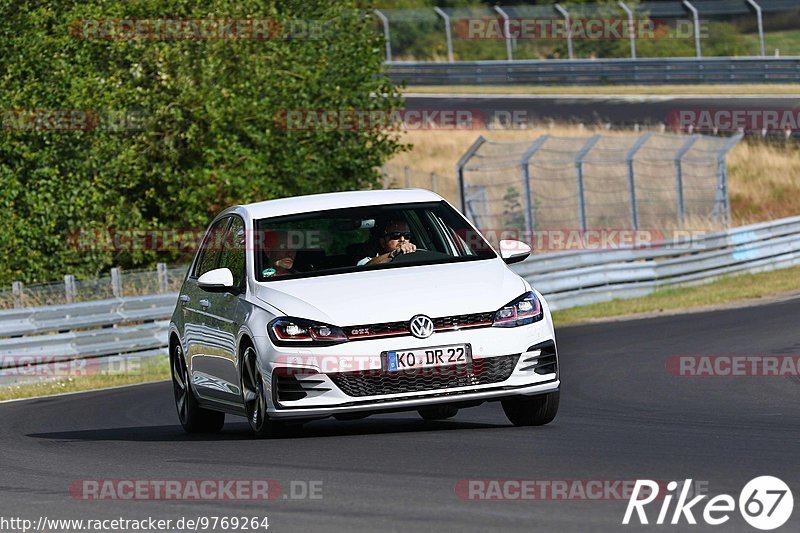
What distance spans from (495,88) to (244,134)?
23610 millimetres

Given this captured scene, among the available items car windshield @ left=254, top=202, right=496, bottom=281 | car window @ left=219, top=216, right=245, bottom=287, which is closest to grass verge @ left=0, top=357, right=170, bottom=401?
car window @ left=219, top=216, right=245, bottom=287

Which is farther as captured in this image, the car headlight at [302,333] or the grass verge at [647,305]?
the grass verge at [647,305]

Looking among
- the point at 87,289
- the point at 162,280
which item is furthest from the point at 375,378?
the point at 162,280

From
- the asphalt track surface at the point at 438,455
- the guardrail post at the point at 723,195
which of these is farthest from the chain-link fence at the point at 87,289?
the guardrail post at the point at 723,195

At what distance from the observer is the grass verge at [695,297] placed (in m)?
24.4

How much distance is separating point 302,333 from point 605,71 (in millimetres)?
40865

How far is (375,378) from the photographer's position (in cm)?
991

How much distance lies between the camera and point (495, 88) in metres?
53.2

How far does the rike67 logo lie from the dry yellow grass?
25.3 m

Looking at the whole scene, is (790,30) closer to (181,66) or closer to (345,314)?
(181,66)

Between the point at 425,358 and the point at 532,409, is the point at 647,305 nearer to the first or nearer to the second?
the point at 532,409

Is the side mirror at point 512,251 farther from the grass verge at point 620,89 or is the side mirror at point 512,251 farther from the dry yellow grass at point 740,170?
the grass verge at point 620,89

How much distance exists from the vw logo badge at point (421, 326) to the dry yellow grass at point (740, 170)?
23.2 metres

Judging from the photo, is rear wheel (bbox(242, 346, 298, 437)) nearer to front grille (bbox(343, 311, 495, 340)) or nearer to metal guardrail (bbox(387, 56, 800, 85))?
front grille (bbox(343, 311, 495, 340))
